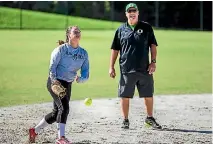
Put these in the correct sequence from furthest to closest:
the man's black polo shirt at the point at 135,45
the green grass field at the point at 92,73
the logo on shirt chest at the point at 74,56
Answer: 1. the green grass field at the point at 92,73
2. the man's black polo shirt at the point at 135,45
3. the logo on shirt chest at the point at 74,56

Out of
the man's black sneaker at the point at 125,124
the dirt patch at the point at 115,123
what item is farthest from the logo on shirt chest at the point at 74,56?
the man's black sneaker at the point at 125,124

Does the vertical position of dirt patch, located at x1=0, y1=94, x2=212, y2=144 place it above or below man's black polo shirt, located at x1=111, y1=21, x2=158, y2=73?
below

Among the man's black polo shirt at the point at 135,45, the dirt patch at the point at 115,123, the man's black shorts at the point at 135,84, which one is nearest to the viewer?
the dirt patch at the point at 115,123

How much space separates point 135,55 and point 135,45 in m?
0.15

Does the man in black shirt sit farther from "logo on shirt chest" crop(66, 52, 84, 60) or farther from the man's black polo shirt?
"logo on shirt chest" crop(66, 52, 84, 60)

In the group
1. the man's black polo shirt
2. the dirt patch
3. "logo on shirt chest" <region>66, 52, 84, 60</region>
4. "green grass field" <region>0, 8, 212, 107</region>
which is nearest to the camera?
"logo on shirt chest" <region>66, 52, 84, 60</region>

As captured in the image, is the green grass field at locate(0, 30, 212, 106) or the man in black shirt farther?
the green grass field at locate(0, 30, 212, 106)

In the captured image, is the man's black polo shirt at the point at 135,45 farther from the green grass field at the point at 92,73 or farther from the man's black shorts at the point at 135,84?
the green grass field at the point at 92,73

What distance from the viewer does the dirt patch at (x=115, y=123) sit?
696 centimetres

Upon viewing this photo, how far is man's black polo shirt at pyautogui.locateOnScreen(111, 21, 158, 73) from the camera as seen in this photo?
769 cm

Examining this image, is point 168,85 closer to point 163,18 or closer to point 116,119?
point 116,119

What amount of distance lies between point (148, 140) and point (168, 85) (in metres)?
7.08

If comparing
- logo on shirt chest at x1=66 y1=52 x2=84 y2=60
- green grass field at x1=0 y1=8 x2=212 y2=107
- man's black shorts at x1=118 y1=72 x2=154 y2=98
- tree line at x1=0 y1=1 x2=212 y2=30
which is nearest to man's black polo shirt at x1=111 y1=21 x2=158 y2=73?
man's black shorts at x1=118 y1=72 x2=154 y2=98

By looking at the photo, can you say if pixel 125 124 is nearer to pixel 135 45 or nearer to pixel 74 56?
pixel 135 45
